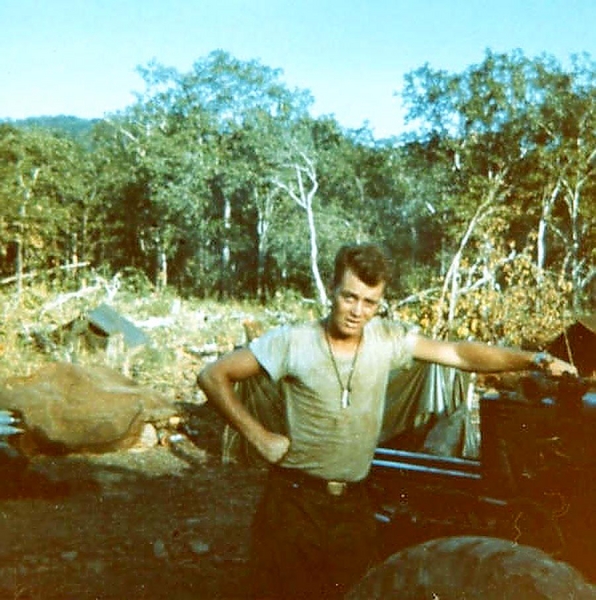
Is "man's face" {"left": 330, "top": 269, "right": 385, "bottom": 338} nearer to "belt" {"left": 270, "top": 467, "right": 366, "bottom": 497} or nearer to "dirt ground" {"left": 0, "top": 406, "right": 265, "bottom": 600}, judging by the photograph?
"belt" {"left": 270, "top": 467, "right": 366, "bottom": 497}

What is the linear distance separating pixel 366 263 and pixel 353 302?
14 centimetres

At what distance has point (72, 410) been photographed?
8859 millimetres

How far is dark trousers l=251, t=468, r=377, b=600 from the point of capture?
2.72 meters

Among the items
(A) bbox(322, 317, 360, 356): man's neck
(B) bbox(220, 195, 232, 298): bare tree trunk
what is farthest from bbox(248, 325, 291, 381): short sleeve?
(B) bbox(220, 195, 232, 298): bare tree trunk

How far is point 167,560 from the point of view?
5637mm

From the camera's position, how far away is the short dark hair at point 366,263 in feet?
8.71

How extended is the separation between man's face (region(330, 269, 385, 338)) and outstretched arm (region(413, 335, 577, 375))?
0.83 feet

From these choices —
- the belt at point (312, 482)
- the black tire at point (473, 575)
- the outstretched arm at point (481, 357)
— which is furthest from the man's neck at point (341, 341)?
the black tire at point (473, 575)

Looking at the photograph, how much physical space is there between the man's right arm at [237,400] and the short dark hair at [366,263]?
1.37 feet

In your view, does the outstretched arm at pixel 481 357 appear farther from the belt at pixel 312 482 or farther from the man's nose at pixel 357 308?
the belt at pixel 312 482

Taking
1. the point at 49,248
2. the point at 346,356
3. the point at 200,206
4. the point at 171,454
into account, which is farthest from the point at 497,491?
the point at 200,206

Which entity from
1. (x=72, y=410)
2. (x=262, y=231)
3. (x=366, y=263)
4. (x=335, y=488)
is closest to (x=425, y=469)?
(x=335, y=488)

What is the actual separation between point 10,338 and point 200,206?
25.7 metres

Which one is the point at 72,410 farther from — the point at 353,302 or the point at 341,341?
the point at 353,302
